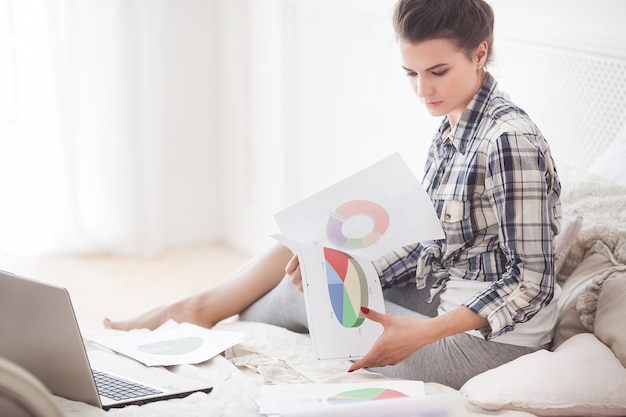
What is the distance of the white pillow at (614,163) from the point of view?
1845 millimetres

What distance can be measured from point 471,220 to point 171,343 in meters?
0.64

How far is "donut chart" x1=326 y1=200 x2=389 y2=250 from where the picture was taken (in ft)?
5.45

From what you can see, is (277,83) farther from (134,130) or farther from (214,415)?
(214,415)

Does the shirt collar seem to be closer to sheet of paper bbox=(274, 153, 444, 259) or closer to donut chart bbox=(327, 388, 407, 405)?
sheet of paper bbox=(274, 153, 444, 259)

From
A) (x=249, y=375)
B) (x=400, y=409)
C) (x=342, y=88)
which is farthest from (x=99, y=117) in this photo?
(x=400, y=409)

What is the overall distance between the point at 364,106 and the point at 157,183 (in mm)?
956

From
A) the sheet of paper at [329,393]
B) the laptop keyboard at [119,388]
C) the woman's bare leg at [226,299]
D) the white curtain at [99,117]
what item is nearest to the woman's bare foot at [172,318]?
the woman's bare leg at [226,299]

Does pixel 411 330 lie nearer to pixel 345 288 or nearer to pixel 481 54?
pixel 345 288

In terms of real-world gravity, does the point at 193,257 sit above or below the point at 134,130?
below

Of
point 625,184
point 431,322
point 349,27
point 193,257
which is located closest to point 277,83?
point 349,27

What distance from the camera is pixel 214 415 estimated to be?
4.59ft

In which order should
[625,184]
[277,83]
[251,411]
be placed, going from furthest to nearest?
[277,83]
[625,184]
[251,411]

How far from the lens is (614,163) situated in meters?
1.87

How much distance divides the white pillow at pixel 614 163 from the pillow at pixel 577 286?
186 millimetres
